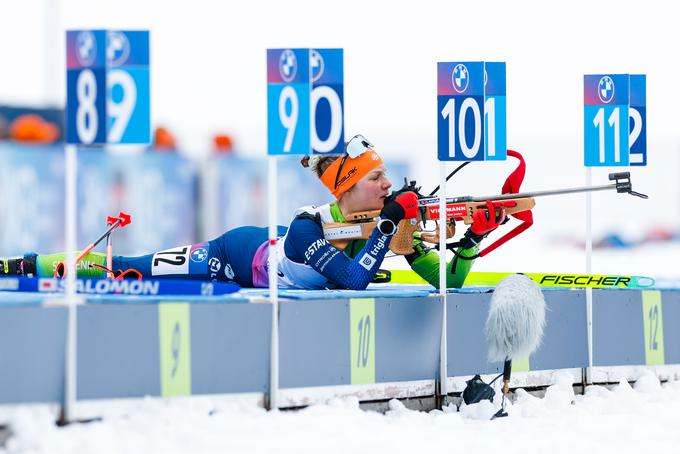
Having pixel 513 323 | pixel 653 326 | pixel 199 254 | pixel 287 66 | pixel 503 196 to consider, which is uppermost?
pixel 287 66

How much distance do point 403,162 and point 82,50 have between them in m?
13.8

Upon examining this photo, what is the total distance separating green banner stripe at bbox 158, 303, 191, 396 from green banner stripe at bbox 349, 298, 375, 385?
1006 millimetres

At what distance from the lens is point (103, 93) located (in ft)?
18.3

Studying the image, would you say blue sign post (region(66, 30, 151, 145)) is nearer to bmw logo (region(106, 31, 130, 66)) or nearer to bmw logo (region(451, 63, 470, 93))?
bmw logo (region(106, 31, 130, 66))

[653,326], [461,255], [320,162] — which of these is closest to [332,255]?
[320,162]

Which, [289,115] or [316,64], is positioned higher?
[316,64]

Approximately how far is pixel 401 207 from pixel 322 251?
591 mm

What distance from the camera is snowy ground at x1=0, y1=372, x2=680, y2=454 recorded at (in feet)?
17.1

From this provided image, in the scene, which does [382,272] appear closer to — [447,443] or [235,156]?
[447,443]

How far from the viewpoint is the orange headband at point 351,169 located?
753cm

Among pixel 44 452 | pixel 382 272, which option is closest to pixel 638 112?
pixel 382 272

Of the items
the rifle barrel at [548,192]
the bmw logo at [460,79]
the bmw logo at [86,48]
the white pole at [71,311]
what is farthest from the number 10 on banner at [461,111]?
the white pole at [71,311]

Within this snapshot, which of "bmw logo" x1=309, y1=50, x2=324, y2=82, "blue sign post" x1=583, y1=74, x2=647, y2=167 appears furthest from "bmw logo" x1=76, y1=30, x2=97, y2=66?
"blue sign post" x1=583, y1=74, x2=647, y2=167

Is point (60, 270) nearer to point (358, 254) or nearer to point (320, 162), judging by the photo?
point (320, 162)
